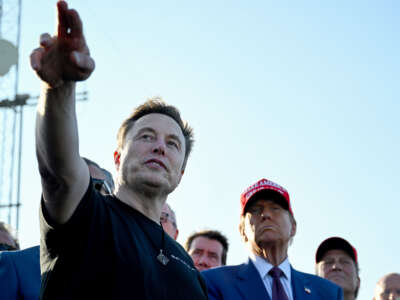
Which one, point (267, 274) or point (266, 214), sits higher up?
point (266, 214)

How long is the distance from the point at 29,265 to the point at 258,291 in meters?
1.49

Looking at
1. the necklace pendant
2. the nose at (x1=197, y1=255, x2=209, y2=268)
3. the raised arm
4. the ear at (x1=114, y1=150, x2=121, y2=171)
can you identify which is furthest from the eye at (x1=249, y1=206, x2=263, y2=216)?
the raised arm

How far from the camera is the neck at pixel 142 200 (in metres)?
2.87

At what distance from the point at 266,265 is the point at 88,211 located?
82.6 inches

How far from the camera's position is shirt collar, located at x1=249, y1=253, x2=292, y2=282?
4.03 m

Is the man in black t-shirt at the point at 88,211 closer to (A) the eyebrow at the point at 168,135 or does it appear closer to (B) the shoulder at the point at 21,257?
(A) the eyebrow at the point at 168,135

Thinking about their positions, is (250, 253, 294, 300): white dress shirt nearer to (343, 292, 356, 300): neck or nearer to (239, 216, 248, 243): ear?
(239, 216, 248, 243): ear

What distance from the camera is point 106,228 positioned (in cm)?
233

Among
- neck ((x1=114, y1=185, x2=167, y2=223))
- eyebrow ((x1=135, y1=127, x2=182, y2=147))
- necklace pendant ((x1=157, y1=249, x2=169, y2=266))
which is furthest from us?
eyebrow ((x1=135, y1=127, x2=182, y2=147))

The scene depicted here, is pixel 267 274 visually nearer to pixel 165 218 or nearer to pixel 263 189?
pixel 263 189

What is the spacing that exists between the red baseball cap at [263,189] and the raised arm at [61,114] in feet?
7.70

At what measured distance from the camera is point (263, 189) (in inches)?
172

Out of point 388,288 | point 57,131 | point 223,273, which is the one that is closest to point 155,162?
point 57,131

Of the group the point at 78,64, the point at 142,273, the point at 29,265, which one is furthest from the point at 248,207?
the point at 78,64
